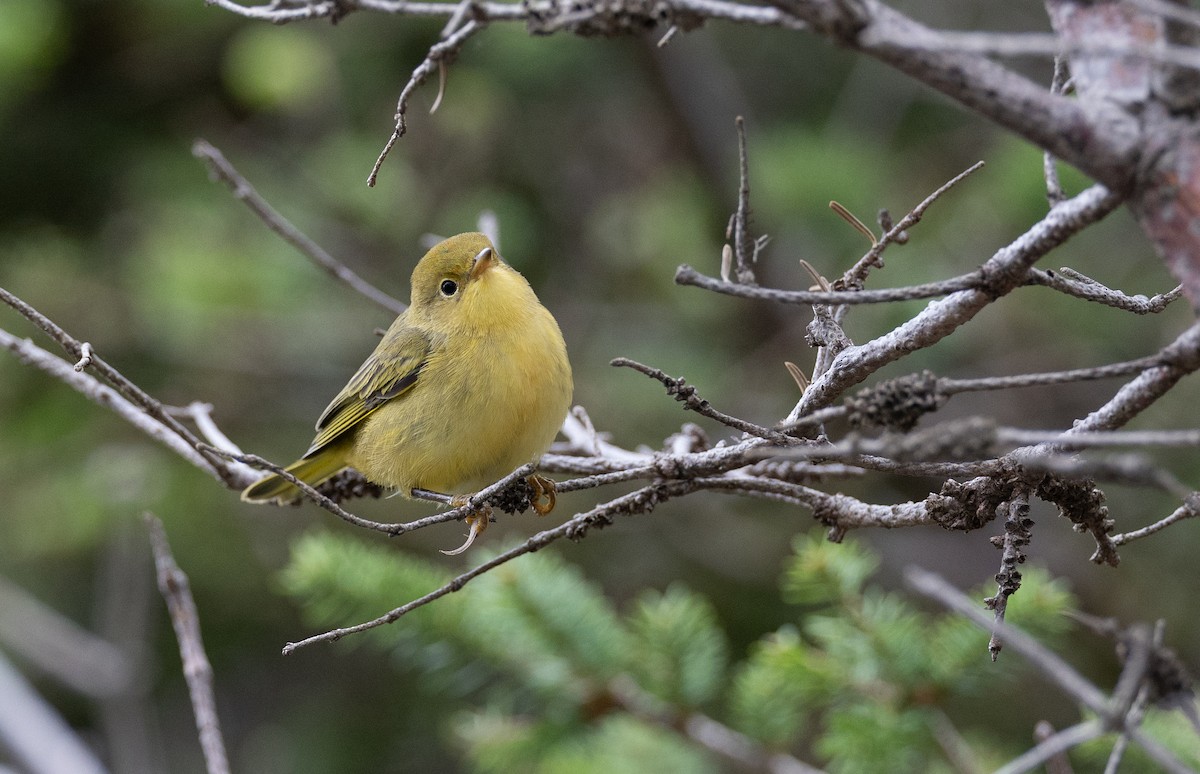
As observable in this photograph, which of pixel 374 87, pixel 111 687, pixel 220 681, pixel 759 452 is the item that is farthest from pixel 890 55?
pixel 220 681

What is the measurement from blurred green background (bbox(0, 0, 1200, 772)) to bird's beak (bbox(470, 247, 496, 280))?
218 centimetres

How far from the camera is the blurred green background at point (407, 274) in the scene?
603cm

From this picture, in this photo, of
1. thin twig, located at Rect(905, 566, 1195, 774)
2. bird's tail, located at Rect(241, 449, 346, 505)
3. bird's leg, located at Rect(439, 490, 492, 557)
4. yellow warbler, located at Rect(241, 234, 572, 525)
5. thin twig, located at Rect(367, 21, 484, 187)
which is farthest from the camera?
bird's tail, located at Rect(241, 449, 346, 505)

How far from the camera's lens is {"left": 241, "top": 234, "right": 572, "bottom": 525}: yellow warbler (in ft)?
11.8

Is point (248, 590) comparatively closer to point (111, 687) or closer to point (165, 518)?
point (165, 518)

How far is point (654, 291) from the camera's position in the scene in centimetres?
751

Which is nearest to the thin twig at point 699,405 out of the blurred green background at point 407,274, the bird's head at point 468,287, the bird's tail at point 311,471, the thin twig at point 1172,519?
the thin twig at point 1172,519

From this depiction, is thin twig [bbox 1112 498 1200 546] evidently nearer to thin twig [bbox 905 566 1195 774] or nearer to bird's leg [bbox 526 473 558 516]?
thin twig [bbox 905 566 1195 774]

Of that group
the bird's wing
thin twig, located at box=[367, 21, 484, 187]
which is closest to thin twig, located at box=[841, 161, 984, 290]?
thin twig, located at box=[367, 21, 484, 187]

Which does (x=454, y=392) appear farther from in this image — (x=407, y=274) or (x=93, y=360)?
(x=407, y=274)

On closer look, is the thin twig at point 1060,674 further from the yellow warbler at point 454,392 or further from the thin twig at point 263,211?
the thin twig at point 263,211

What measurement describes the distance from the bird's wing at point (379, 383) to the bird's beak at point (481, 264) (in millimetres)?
329

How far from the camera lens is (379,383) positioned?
438cm

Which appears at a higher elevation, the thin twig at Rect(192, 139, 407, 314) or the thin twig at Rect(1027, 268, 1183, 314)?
the thin twig at Rect(1027, 268, 1183, 314)
